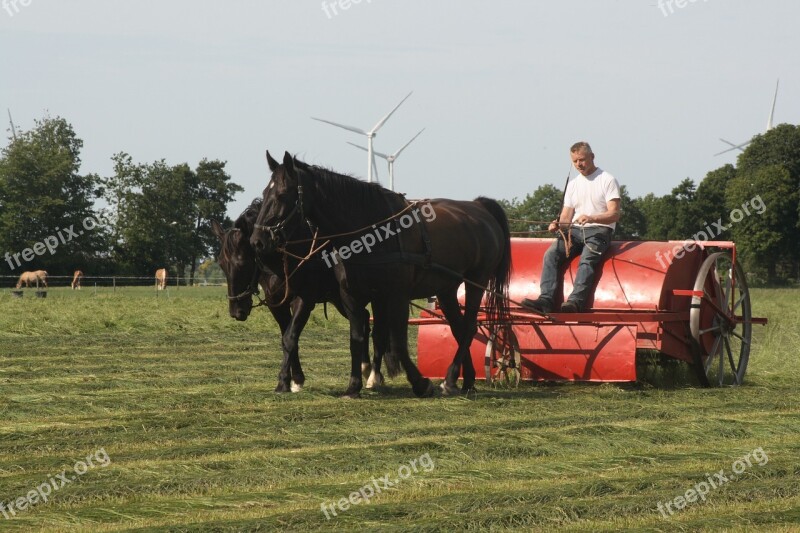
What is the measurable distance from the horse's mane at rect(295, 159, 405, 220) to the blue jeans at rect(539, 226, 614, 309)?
6.24 ft

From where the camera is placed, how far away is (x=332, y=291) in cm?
1202

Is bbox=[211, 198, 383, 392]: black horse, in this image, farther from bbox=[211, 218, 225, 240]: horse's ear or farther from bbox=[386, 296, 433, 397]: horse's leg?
bbox=[386, 296, 433, 397]: horse's leg

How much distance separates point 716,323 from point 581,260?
74.3 inches

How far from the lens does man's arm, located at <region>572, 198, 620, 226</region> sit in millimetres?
12680

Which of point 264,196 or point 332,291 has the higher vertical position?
point 264,196

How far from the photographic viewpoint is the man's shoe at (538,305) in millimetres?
12537

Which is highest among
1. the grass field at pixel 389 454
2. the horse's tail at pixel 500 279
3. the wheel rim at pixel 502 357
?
the horse's tail at pixel 500 279

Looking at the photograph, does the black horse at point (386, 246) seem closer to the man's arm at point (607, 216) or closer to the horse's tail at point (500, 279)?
the horse's tail at point (500, 279)

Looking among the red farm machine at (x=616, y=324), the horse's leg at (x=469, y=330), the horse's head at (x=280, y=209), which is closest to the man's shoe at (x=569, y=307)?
the red farm machine at (x=616, y=324)

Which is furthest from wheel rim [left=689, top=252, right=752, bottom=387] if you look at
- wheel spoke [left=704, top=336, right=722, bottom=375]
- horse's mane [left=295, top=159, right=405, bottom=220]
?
horse's mane [left=295, top=159, right=405, bottom=220]

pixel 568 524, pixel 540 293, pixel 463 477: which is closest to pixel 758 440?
pixel 463 477

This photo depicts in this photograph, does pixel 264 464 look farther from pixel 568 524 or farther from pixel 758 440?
pixel 758 440

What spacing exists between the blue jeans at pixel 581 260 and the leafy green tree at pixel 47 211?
6813cm

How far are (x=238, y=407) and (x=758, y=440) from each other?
4.39 metres
